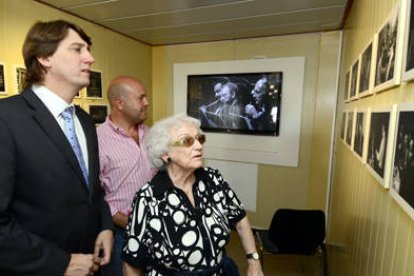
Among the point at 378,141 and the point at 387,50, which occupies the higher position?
the point at 387,50

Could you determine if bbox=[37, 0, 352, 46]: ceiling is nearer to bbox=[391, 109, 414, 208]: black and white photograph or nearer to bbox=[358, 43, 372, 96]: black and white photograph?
bbox=[358, 43, 372, 96]: black and white photograph

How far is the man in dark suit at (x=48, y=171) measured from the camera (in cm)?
84

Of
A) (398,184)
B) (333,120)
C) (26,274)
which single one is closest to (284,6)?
(333,120)

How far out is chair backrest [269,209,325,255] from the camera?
2031 millimetres

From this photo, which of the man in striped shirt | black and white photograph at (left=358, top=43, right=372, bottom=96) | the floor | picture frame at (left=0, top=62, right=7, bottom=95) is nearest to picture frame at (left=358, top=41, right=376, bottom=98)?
black and white photograph at (left=358, top=43, right=372, bottom=96)

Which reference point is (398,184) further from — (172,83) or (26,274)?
(172,83)

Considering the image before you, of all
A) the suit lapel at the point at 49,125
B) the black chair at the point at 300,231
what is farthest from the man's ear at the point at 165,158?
the black chair at the point at 300,231

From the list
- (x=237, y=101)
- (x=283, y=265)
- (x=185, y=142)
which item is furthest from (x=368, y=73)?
(x=283, y=265)

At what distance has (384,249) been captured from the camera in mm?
834

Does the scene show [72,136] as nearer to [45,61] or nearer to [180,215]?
[45,61]

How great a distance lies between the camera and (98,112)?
2650mm

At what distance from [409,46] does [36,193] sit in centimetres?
117

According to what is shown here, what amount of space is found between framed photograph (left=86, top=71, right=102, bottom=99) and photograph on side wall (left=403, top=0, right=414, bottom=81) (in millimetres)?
2428

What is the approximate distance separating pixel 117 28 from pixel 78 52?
6.27 ft
